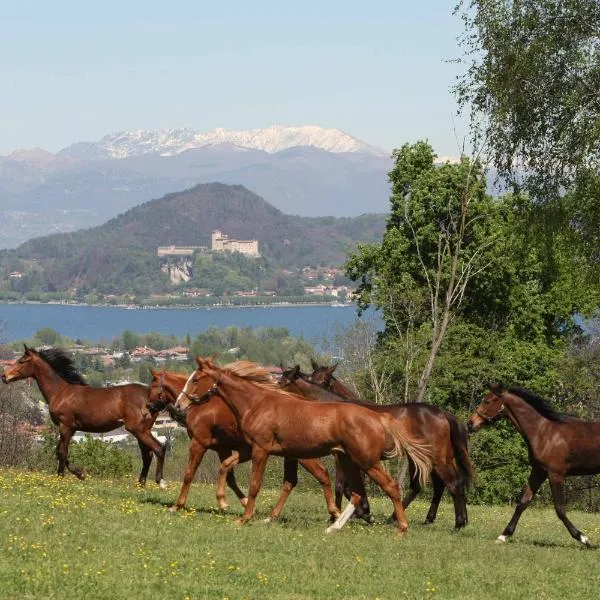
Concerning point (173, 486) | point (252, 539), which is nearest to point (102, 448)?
point (173, 486)

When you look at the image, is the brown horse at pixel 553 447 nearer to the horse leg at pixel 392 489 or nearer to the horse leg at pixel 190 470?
the horse leg at pixel 392 489

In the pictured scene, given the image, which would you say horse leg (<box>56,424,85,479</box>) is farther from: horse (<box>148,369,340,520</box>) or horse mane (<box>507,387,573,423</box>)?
horse mane (<box>507,387,573,423</box>)

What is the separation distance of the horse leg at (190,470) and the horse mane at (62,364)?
601cm

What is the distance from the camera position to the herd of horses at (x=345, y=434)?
1758cm

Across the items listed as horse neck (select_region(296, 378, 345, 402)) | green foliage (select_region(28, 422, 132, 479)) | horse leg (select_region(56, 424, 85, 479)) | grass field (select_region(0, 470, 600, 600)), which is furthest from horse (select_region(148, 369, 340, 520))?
green foliage (select_region(28, 422, 132, 479))

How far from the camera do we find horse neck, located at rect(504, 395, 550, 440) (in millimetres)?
18672

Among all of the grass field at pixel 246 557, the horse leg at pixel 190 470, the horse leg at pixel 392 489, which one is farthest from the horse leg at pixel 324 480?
the horse leg at pixel 190 470

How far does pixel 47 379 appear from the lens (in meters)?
24.7

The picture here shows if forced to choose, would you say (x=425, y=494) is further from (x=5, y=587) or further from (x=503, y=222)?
(x=5, y=587)

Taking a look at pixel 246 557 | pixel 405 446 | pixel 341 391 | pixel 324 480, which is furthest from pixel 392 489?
pixel 341 391

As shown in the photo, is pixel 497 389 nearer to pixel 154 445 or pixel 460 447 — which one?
pixel 460 447

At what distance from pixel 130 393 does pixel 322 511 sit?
197 inches

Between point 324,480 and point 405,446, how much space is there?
197 centimetres

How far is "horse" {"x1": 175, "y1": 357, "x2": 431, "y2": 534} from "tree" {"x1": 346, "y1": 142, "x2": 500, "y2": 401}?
25.8 m
